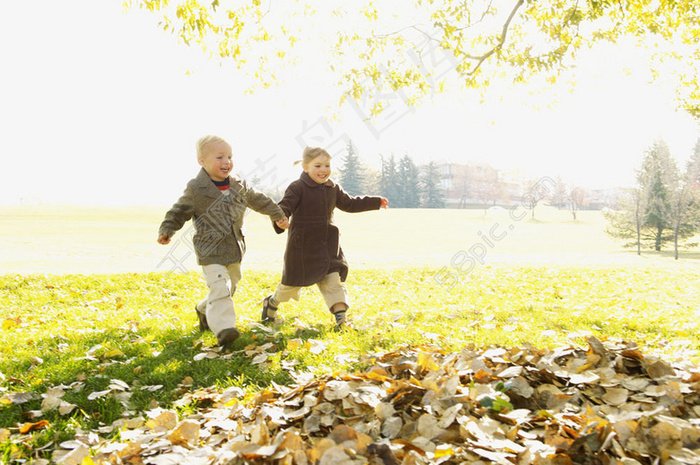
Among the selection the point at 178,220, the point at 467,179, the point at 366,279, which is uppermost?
the point at 467,179

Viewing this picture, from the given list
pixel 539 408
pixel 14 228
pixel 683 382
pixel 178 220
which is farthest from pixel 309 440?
pixel 14 228

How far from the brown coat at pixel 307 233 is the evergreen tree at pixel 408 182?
1766 inches

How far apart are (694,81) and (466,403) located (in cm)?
1952

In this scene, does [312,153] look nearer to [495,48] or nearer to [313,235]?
[313,235]

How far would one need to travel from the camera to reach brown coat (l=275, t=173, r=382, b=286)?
5449 mm

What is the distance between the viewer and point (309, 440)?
253cm

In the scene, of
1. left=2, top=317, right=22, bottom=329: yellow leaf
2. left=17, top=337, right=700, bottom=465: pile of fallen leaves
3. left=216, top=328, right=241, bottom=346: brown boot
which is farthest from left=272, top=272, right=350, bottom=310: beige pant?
left=2, top=317, right=22, bottom=329: yellow leaf

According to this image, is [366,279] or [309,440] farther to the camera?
[366,279]

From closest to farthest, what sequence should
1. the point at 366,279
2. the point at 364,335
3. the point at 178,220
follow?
the point at 178,220 → the point at 364,335 → the point at 366,279

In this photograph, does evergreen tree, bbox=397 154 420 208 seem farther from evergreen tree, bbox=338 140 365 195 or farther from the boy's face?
the boy's face

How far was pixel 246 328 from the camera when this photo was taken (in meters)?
5.55

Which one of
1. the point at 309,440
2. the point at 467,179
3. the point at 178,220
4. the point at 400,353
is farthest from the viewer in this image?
the point at 467,179

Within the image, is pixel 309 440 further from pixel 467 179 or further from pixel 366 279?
pixel 467 179

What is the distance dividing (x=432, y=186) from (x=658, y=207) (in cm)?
2259
